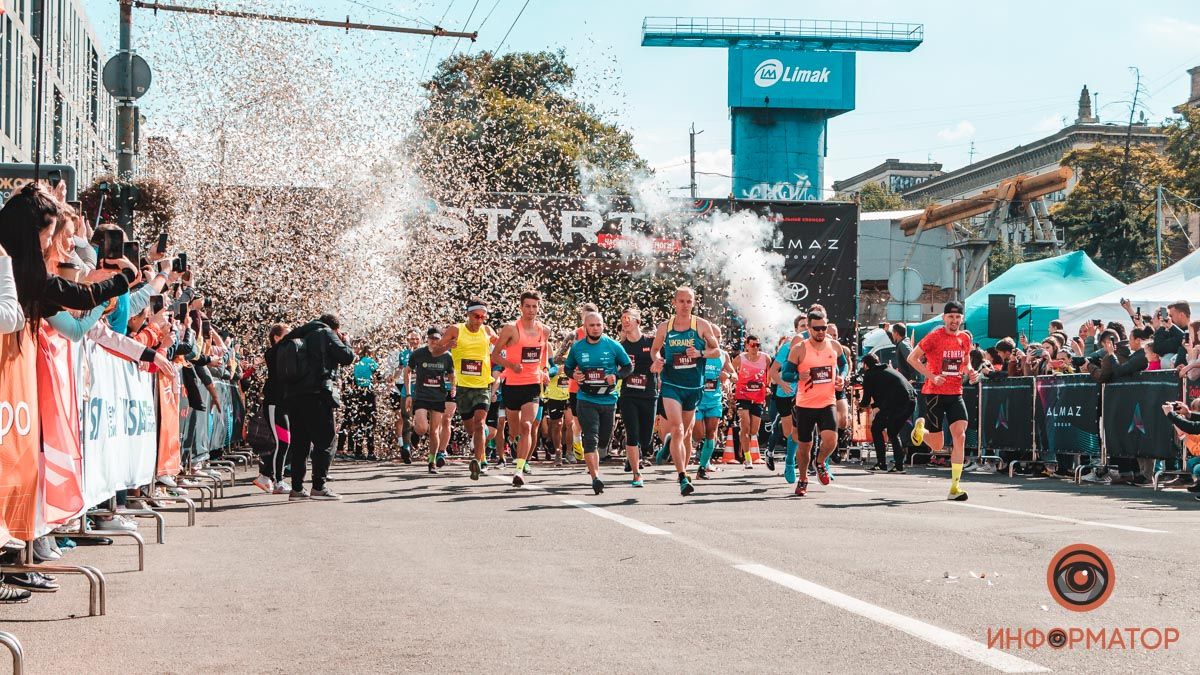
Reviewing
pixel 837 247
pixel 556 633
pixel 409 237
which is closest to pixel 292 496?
pixel 556 633

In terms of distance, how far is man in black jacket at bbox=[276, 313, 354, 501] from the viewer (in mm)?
14961

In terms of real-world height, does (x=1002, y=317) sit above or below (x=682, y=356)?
above

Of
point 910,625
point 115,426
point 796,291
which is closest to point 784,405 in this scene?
point 115,426

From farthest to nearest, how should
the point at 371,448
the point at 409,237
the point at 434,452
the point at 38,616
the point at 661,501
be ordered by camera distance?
the point at 409,237 < the point at 371,448 < the point at 434,452 < the point at 661,501 < the point at 38,616

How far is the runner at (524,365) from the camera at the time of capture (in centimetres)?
1698

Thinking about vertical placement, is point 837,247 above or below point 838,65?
below

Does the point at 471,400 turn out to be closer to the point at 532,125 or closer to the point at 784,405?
the point at 784,405

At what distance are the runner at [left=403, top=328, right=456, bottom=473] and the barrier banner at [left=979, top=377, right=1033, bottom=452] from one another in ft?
25.7

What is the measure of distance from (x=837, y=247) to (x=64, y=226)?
96.6ft

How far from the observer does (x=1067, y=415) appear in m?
19.8

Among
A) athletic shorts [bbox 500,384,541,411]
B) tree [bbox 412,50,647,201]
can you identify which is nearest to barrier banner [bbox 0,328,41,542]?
athletic shorts [bbox 500,384,541,411]

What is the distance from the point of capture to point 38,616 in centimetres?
717

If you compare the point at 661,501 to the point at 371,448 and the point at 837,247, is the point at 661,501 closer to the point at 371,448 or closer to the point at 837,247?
the point at 371,448

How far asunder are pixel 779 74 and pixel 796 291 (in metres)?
36.1
